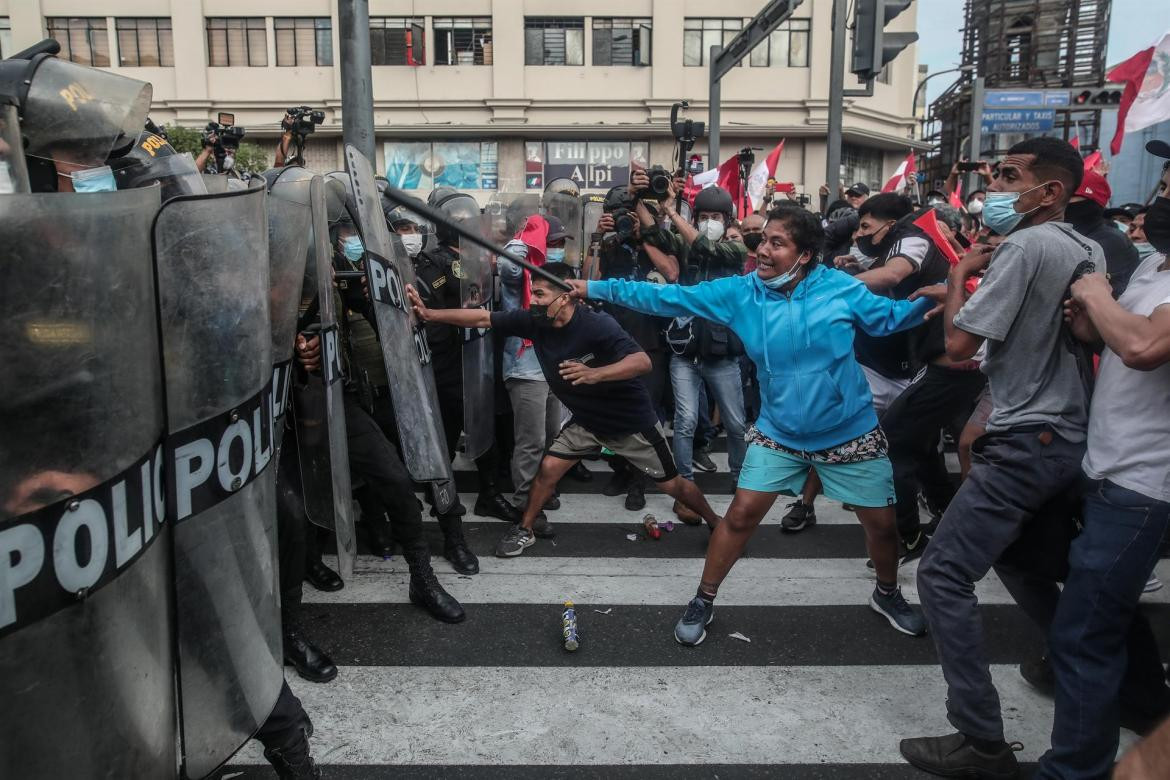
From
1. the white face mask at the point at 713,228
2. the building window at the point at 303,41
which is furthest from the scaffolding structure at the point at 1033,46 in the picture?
the white face mask at the point at 713,228

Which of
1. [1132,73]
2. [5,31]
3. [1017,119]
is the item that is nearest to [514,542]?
[1132,73]

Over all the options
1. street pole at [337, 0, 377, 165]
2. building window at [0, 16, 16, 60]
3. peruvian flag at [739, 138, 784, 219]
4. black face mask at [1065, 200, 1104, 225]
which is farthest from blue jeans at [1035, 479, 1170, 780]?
building window at [0, 16, 16, 60]

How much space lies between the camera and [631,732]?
296cm

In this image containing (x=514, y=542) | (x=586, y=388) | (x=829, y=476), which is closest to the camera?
(x=829, y=476)

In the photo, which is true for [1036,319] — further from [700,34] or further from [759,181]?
[700,34]

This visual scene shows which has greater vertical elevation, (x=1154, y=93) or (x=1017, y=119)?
(x=1017, y=119)

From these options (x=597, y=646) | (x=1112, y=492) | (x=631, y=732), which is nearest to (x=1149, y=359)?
(x=1112, y=492)

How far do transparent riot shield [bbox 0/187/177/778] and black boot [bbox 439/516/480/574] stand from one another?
116 inches

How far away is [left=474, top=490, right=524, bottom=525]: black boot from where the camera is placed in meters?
5.45

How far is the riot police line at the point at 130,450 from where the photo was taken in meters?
1.28

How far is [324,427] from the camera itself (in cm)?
350

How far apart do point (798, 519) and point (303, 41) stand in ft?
Answer: 102

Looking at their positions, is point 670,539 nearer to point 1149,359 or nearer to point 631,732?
point 631,732

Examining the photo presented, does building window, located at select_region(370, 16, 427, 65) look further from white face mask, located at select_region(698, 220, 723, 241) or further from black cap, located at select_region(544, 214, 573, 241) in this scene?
black cap, located at select_region(544, 214, 573, 241)
